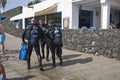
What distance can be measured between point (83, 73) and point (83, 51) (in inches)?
186

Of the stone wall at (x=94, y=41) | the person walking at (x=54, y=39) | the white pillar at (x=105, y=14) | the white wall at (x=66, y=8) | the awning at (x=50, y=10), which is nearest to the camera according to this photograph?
the person walking at (x=54, y=39)

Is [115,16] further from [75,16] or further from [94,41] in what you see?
[94,41]

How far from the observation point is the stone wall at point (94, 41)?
36.5 feet

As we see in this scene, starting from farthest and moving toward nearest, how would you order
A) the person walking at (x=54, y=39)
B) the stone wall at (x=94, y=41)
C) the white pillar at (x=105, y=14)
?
1. the white pillar at (x=105, y=14)
2. the stone wall at (x=94, y=41)
3. the person walking at (x=54, y=39)

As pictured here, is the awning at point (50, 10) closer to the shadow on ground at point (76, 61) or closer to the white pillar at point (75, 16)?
the white pillar at point (75, 16)

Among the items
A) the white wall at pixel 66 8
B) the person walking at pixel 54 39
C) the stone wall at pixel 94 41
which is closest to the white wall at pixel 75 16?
the white wall at pixel 66 8

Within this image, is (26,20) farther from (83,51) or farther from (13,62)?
(13,62)

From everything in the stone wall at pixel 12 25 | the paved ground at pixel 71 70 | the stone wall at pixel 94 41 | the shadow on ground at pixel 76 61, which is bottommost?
the paved ground at pixel 71 70

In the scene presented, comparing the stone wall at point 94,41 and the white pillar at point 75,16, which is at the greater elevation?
the white pillar at point 75,16

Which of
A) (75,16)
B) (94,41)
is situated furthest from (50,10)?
(94,41)

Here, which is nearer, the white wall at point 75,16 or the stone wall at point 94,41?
the stone wall at point 94,41

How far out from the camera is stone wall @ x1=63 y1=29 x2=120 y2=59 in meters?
11.1

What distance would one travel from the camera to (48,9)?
18359mm

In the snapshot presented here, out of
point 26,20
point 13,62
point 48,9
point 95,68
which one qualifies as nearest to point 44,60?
point 13,62
